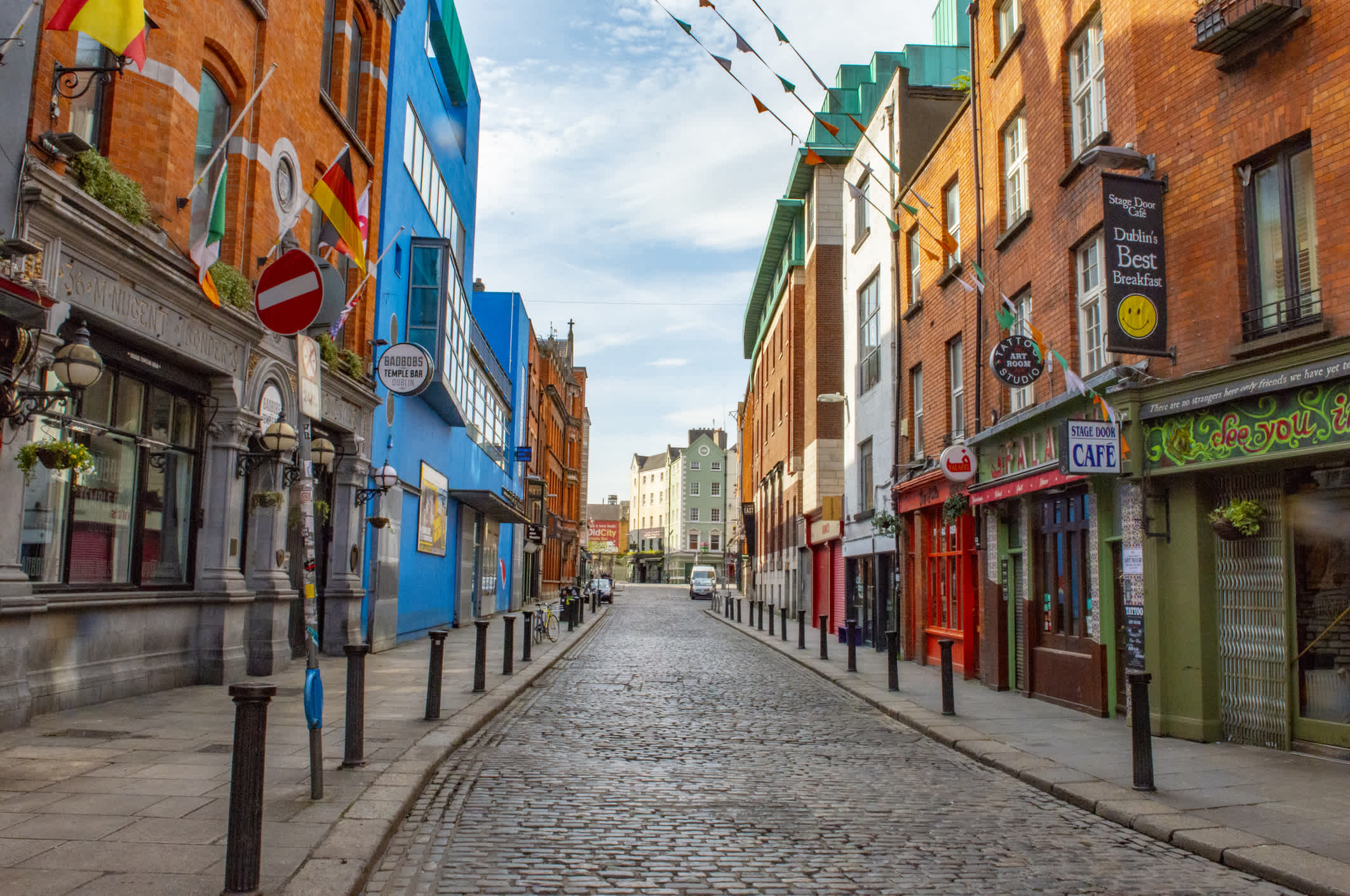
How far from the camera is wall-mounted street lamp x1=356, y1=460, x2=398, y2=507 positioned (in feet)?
59.1

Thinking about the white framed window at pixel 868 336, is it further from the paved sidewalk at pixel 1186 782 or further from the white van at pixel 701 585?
the white van at pixel 701 585

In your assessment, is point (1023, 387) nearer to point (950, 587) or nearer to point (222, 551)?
point (950, 587)

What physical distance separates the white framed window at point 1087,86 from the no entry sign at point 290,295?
31.5 ft

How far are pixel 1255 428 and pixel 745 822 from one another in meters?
6.09

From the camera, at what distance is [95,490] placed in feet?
34.8

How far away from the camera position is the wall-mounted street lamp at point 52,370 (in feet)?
26.9

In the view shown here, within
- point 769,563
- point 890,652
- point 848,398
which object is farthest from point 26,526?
point 769,563

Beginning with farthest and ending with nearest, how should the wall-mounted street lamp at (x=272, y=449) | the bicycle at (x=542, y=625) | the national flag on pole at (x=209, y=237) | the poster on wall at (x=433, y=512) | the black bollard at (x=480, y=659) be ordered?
the bicycle at (x=542, y=625) → the poster on wall at (x=433, y=512) → the black bollard at (x=480, y=659) → the wall-mounted street lamp at (x=272, y=449) → the national flag on pole at (x=209, y=237)

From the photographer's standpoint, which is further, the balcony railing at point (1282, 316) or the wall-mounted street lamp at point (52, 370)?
the balcony railing at point (1282, 316)

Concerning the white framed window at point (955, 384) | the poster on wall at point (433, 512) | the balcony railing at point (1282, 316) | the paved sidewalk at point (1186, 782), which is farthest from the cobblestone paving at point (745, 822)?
the poster on wall at point (433, 512)

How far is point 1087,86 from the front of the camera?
13047mm

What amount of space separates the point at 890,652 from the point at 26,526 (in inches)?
416

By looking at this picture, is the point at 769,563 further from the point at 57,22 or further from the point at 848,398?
the point at 57,22

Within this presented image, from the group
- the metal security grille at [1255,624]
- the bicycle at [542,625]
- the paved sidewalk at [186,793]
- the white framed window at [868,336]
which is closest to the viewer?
the paved sidewalk at [186,793]
